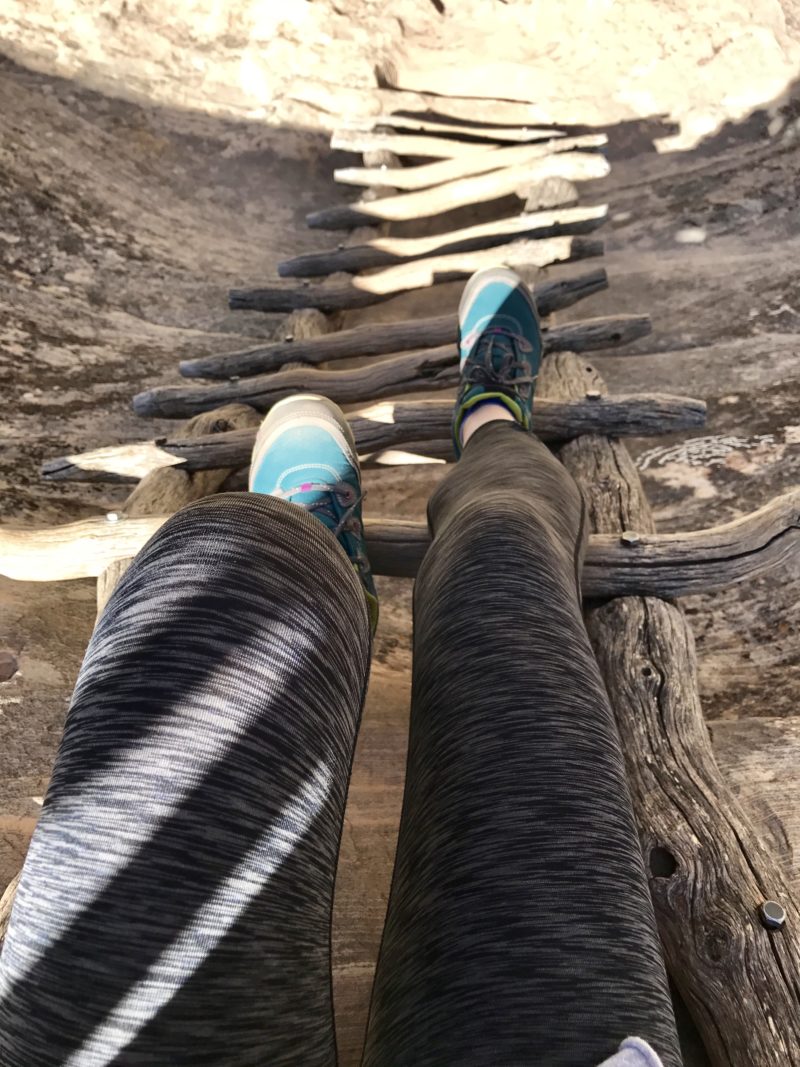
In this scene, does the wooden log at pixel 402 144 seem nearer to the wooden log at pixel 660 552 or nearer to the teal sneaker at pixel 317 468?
the teal sneaker at pixel 317 468

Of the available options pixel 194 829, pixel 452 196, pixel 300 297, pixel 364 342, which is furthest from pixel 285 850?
pixel 452 196

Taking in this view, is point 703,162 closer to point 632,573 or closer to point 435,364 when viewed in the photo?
point 435,364

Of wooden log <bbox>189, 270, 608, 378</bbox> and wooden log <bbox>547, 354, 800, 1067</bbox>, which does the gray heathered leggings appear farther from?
wooden log <bbox>189, 270, 608, 378</bbox>

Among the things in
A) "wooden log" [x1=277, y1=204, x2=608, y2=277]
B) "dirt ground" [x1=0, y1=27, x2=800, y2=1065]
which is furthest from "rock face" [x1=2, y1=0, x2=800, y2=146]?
"wooden log" [x1=277, y1=204, x2=608, y2=277]

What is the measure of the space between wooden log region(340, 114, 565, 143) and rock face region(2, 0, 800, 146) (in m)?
0.12

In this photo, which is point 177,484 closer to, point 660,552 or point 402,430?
point 402,430

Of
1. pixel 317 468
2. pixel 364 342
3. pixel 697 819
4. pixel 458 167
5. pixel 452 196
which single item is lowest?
pixel 697 819

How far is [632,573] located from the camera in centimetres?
112

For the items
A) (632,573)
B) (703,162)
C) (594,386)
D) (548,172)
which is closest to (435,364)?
(594,386)

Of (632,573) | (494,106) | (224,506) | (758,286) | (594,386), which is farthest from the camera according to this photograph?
(494,106)

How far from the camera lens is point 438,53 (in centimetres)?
283

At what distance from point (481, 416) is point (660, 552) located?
0.40 meters

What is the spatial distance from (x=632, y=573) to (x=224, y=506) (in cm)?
70

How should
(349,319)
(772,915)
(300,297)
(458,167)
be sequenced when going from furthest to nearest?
(458,167)
(349,319)
(300,297)
(772,915)
